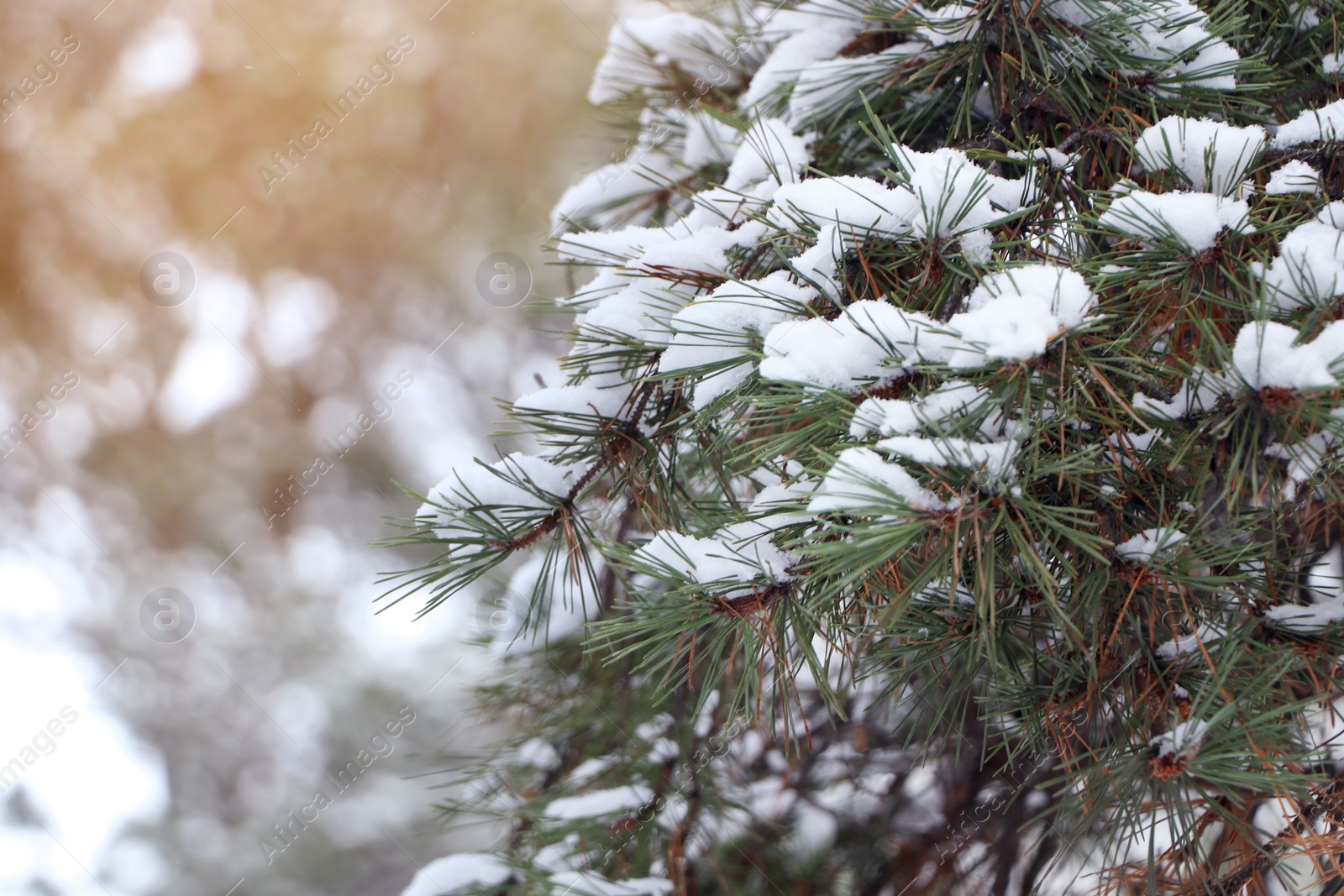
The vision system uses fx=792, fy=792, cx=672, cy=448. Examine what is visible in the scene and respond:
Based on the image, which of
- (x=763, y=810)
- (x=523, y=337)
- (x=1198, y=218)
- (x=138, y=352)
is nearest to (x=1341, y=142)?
(x=1198, y=218)

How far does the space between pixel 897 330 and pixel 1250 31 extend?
0.55 metres

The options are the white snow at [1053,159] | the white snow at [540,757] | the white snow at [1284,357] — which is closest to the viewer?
the white snow at [1284,357]

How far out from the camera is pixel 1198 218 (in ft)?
1.41

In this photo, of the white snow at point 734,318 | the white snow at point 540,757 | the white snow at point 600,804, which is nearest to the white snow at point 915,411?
the white snow at point 734,318

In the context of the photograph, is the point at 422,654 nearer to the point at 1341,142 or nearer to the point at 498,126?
the point at 498,126

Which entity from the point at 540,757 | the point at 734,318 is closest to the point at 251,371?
the point at 540,757

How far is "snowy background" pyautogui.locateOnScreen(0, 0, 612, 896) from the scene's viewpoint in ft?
8.18

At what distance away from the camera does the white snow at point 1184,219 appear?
17.0 inches

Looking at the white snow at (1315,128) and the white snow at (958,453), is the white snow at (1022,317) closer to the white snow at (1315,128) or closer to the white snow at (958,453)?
the white snow at (958,453)

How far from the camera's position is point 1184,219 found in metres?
0.43

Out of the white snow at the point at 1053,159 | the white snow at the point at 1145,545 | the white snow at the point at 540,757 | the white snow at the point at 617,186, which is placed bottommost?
the white snow at the point at 540,757

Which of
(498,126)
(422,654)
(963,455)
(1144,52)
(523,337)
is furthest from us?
(422,654)

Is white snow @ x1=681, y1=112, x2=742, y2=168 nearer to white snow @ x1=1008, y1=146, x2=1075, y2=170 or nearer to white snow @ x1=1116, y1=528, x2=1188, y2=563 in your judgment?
white snow @ x1=1008, y1=146, x2=1075, y2=170

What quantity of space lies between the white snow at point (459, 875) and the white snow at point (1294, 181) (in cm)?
90
